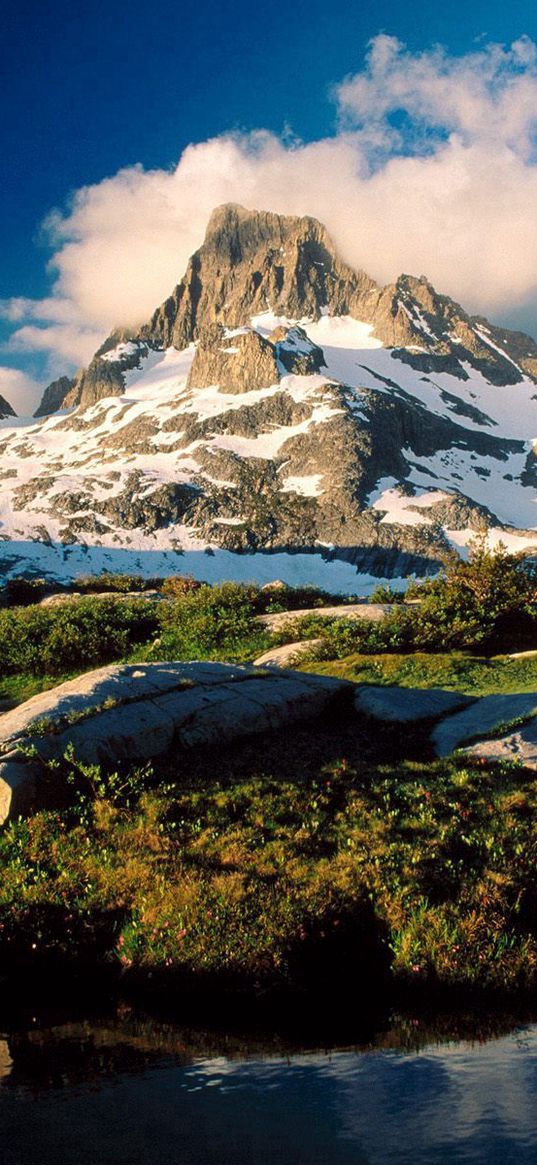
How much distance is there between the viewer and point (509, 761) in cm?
1120

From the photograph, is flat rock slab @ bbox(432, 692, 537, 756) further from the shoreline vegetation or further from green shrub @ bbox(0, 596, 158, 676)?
green shrub @ bbox(0, 596, 158, 676)

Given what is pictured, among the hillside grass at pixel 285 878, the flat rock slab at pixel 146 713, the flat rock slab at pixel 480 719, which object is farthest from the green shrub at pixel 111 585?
the hillside grass at pixel 285 878

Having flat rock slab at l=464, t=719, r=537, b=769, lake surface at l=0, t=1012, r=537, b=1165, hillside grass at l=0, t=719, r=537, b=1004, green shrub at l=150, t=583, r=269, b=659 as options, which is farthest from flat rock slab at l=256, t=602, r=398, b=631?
lake surface at l=0, t=1012, r=537, b=1165

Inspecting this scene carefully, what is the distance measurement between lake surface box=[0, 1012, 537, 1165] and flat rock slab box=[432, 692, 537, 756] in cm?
606

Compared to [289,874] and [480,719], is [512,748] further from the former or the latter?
[289,874]

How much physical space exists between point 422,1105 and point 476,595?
780 inches

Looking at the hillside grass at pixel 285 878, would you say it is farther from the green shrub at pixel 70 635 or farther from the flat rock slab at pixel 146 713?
the green shrub at pixel 70 635

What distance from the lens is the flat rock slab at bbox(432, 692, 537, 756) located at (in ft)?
40.7

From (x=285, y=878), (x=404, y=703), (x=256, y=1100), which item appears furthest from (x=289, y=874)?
(x=404, y=703)

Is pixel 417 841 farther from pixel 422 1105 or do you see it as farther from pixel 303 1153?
pixel 303 1153

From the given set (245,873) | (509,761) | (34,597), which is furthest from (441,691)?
(34,597)

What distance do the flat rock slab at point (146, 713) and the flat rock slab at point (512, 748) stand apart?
318 centimetres

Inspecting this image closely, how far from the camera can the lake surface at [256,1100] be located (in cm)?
484

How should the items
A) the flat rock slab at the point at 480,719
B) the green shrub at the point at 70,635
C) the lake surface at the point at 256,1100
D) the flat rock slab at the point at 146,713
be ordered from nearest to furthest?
1. the lake surface at the point at 256,1100
2. the flat rock slab at the point at 146,713
3. the flat rock slab at the point at 480,719
4. the green shrub at the point at 70,635
